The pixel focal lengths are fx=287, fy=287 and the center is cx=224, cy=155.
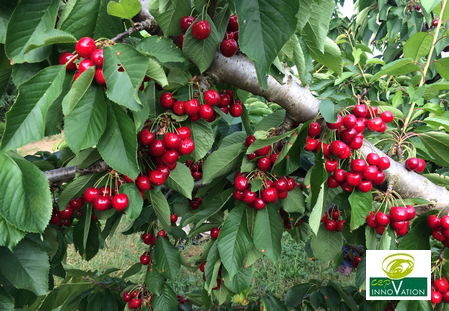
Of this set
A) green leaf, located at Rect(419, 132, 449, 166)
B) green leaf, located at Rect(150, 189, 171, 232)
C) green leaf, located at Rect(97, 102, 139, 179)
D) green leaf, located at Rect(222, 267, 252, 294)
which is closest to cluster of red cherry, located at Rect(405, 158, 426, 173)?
green leaf, located at Rect(419, 132, 449, 166)

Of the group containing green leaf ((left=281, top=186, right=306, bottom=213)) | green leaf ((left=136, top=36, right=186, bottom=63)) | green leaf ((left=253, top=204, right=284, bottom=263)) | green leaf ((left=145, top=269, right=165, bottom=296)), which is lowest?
green leaf ((left=145, top=269, right=165, bottom=296))

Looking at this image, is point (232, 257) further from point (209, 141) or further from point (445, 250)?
point (445, 250)

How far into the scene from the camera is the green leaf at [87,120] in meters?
0.69

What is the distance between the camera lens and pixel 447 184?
1.48 metres

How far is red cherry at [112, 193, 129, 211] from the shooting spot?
38.1 inches

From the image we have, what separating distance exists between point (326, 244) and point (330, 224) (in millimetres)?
103

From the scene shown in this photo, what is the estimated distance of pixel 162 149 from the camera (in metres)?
1.00

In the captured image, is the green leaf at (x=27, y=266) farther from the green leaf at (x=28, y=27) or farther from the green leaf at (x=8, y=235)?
the green leaf at (x=28, y=27)

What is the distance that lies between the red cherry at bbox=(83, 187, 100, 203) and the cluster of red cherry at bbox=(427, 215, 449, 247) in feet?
4.43

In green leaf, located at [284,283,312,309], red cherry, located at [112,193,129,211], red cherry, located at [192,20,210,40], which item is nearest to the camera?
red cherry, located at [192,20,210,40]

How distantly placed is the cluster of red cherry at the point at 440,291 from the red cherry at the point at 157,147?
1340 mm

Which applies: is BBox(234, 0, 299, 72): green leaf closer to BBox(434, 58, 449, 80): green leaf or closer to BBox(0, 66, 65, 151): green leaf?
BBox(0, 66, 65, 151): green leaf

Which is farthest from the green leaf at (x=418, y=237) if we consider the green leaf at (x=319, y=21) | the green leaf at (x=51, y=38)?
the green leaf at (x=51, y=38)

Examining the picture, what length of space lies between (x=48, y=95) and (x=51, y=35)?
157 millimetres
